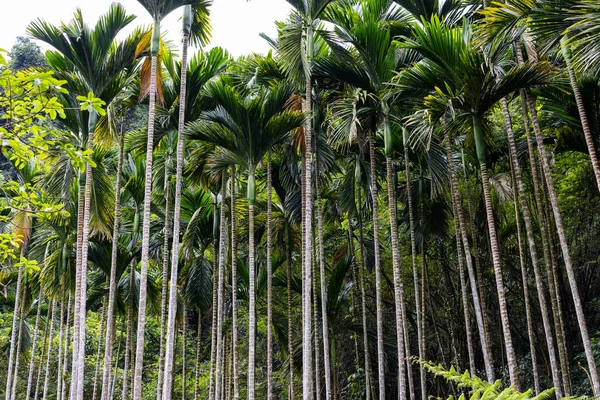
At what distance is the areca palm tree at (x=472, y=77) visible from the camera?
6.62 meters

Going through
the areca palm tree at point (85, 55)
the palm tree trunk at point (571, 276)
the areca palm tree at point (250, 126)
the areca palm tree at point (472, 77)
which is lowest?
the palm tree trunk at point (571, 276)

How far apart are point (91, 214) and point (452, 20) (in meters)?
7.44

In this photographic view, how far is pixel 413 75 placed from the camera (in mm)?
7535

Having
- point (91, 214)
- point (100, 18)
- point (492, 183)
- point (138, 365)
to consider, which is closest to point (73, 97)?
point (100, 18)

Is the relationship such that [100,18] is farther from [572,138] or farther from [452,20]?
[572,138]

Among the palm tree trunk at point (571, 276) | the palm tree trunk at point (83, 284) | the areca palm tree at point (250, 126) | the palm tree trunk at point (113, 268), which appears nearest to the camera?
the palm tree trunk at point (571, 276)

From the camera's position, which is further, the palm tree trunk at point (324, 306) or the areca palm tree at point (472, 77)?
the palm tree trunk at point (324, 306)

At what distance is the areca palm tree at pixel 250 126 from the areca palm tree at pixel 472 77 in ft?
9.16

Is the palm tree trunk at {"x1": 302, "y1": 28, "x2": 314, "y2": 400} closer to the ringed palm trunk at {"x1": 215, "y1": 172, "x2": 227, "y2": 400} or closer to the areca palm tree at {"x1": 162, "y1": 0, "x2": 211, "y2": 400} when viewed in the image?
the areca palm tree at {"x1": 162, "y1": 0, "x2": 211, "y2": 400}

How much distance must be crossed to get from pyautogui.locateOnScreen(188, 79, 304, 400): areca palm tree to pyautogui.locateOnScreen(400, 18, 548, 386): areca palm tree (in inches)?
110

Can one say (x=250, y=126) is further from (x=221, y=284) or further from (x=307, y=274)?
(x=221, y=284)

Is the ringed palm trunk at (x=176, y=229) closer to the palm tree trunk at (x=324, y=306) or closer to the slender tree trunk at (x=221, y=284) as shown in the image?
the slender tree trunk at (x=221, y=284)

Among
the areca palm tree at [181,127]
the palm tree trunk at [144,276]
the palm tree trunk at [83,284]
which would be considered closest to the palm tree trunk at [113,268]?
the palm tree trunk at [83,284]

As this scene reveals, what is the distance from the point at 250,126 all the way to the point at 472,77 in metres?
4.05
